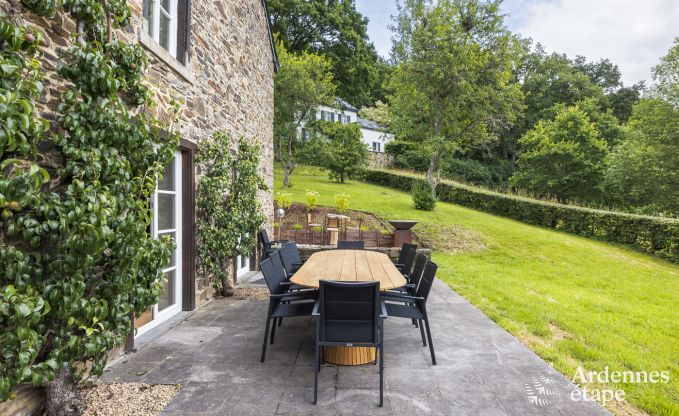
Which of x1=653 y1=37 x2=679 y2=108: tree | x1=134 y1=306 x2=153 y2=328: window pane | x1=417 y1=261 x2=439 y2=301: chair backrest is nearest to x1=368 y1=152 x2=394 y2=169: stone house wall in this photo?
x1=653 y1=37 x2=679 y2=108: tree

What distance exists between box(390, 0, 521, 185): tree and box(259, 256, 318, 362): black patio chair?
12.5 m

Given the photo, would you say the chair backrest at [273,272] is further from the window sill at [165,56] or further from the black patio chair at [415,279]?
the window sill at [165,56]

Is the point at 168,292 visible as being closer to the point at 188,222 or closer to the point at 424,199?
the point at 188,222

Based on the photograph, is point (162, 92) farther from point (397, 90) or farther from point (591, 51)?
point (591, 51)

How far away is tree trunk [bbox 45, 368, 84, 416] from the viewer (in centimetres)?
232

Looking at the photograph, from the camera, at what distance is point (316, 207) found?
12945mm

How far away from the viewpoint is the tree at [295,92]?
16.8 meters

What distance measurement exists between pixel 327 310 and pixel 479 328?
101 inches

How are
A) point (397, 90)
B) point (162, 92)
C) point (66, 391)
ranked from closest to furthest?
point (66, 391) → point (162, 92) → point (397, 90)

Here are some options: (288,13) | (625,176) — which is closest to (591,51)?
(625,176)

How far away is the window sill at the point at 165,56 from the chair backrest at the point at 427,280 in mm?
3578

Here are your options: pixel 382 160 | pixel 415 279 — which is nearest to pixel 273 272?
pixel 415 279

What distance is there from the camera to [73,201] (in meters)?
2.12

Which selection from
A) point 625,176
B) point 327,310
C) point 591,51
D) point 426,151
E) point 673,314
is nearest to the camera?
point 327,310
